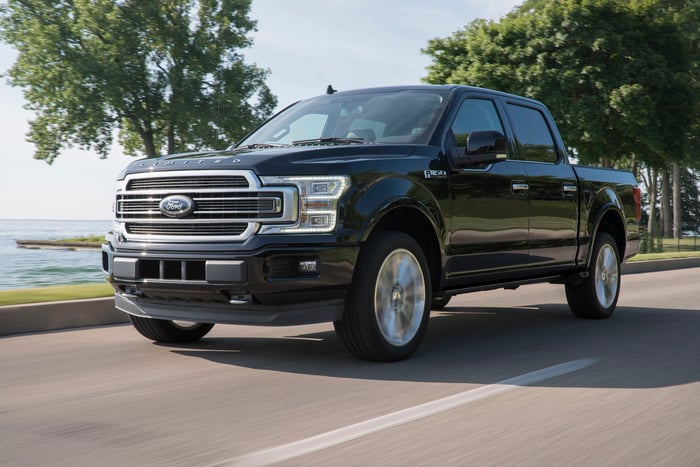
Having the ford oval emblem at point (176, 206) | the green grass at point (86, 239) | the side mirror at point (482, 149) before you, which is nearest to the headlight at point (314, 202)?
the ford oval emblem at point (176, 206)

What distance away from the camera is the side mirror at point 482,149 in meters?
6.54

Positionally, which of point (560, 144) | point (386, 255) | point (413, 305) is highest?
point (560, 144)

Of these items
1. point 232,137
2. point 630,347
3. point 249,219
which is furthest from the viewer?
point 232,137

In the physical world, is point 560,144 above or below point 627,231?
above

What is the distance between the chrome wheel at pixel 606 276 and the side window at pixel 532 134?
53.4 inches

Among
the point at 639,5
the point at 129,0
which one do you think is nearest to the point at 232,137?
the point at 129,0

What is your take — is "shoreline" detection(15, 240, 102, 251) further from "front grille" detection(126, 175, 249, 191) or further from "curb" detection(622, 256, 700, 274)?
"front grille" detection(126, 175, 249, 191)

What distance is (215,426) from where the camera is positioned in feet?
13.8

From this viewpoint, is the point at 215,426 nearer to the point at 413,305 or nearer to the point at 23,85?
the point at 413,305

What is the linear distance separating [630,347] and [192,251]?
3669 mm

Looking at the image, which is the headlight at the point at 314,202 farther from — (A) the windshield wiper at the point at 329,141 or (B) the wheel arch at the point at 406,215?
(A) the windshield wiper at the point at 329,141

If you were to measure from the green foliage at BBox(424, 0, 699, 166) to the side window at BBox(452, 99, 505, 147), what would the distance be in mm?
22731

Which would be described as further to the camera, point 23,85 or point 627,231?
point 23,85

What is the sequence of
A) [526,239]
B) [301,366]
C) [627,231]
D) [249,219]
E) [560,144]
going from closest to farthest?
[249,219]
[301,366]
[526,239]
[560,144]
[627,231]
